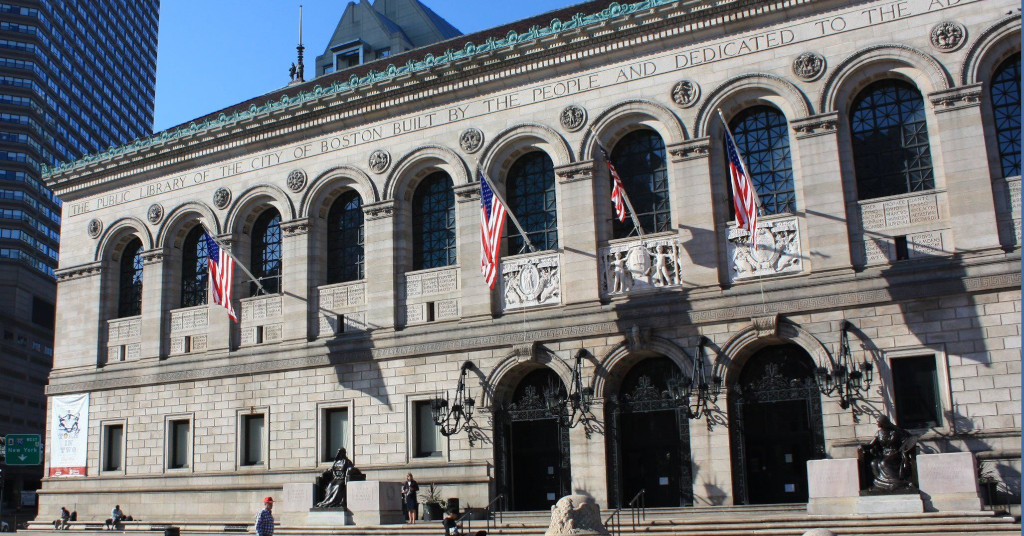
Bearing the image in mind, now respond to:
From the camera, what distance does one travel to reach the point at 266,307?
37094 mm

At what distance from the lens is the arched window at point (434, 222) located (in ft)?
114

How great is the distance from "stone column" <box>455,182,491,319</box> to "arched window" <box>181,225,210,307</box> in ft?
38.4

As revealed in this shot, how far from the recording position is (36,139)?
91375 mm

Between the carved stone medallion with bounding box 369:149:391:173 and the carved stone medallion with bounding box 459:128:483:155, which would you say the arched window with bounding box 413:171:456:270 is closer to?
the carved stone medallion with bounding box 369:149:391:173

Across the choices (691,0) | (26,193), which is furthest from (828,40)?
(26,193)

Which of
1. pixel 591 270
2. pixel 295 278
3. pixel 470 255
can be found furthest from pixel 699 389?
pixel 295 278

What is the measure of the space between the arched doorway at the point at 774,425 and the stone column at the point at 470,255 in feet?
27.3

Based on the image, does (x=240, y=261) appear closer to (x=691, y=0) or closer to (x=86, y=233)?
(x=86, y=233)

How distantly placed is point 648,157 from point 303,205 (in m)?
12.6

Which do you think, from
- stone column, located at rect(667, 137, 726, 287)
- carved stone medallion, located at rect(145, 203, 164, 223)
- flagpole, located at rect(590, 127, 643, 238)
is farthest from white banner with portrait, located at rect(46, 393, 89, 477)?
stone column, located at rect(667, 137, 726, 287)

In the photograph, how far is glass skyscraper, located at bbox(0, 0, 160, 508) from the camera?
82125mm

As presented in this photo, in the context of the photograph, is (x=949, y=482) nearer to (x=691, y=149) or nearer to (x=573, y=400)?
(x=573, y=400)

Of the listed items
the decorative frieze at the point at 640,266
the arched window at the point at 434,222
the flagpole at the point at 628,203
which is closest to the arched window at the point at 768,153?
the decorative frieze at the point at 640,266

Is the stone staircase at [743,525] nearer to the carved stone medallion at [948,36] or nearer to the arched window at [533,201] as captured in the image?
the arched window at [533,201]
